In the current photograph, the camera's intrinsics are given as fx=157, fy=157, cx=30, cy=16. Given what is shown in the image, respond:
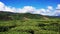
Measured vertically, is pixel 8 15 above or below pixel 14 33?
above

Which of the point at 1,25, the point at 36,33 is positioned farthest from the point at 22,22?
the point at 36,33

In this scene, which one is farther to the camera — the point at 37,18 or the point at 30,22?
the point at 37,18

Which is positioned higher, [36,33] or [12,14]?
[12,14]

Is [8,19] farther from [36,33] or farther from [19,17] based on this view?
[36,33]

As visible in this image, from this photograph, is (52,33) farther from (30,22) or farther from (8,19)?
(8,19)

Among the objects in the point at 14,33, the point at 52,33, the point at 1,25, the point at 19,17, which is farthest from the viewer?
the point at 19,17

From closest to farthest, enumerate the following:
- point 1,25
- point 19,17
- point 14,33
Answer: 1. point 14,33
2. point 1,25
3. point 19,17

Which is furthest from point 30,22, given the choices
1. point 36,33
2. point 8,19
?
point 36,33
